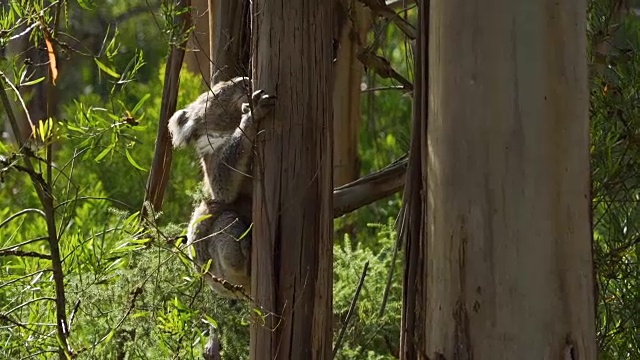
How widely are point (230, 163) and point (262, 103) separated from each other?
65cm

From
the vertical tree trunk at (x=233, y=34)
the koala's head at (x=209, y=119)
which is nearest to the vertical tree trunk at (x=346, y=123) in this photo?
the koala's head at (x=209, y=119)

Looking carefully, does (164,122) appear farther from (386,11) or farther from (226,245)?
(386,11)

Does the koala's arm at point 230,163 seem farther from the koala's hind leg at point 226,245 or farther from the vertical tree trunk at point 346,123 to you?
the vertical tree trunk at point 346,123

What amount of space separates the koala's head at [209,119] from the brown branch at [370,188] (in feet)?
1.72

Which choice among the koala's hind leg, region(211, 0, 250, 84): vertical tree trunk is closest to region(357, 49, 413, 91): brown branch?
region(211, 0, 250, 84): vertical tree trunk

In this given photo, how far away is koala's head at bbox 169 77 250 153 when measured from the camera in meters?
3.14

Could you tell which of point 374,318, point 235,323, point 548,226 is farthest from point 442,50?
point 374,318

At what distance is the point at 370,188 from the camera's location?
278 centimetres

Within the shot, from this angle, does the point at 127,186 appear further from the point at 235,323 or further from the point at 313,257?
the point at 313,257

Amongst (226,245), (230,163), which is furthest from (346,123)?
(230,163)

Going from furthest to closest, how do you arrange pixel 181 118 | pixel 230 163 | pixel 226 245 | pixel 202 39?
pixel 202 39, pixel 181 118, pixel 226 245, pixel 230 163

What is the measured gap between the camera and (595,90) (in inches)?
105

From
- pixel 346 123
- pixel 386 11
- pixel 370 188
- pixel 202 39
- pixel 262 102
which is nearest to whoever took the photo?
pixel 262 102

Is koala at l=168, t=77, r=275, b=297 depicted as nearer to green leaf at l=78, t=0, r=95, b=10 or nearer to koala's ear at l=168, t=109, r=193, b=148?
koala's ear at l=168, t=109, r=193, b=148
